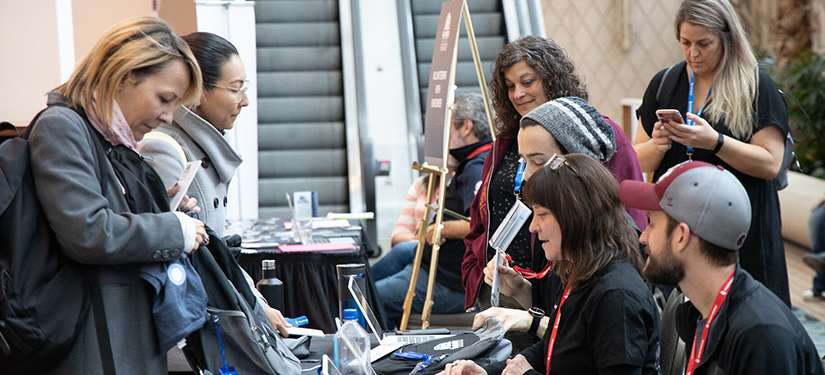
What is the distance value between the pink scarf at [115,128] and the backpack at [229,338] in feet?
1.10

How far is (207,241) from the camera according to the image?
1.73 m

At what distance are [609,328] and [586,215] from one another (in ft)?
0.95

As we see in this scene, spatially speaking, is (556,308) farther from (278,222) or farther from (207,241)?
(278,222)

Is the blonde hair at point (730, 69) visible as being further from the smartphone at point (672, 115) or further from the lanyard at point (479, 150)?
the lanyard at point (479, 150)

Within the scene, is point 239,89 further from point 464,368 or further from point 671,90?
point 671,90

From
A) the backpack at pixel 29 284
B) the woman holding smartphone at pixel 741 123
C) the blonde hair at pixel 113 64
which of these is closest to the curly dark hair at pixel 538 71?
the woman holding smartphone at pixel 741 123

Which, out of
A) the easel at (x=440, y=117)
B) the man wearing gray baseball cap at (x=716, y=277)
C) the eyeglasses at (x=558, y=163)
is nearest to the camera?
the man wearing gray baseball cap at (x=716, y=277)

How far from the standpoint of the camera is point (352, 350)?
68.2 inches

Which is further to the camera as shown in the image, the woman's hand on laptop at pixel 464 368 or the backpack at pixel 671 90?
the backpack at pixel 671 90

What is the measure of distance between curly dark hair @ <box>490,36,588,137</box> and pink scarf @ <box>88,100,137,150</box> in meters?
1.42

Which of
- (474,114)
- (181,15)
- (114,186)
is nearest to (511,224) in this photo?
(114,186)

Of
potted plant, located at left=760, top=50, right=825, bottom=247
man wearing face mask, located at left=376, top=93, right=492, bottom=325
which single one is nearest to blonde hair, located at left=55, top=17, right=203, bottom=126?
man wearing face mask, located at left=376, top=93, right=492, bottom=325

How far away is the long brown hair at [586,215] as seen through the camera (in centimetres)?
178

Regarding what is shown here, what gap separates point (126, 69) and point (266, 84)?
5.70 meters
